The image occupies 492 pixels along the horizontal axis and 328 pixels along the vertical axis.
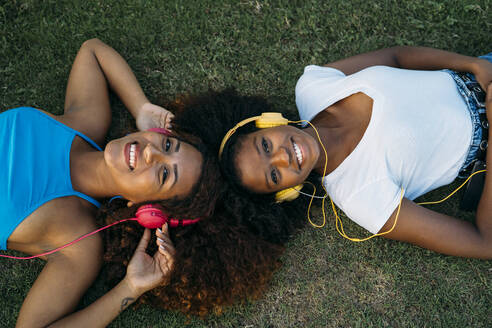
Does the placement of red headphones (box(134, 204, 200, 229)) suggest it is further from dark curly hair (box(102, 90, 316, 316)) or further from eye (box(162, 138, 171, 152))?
eye (box(162, 138, 171, 152))

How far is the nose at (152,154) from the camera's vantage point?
3086 mm

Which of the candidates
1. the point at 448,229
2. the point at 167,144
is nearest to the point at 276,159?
the point at 167,144

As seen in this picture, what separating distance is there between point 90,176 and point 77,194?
0.66 feet

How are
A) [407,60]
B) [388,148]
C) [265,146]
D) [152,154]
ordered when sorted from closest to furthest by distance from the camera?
[152,154] < [265,146] < [388,148] < [407,60]

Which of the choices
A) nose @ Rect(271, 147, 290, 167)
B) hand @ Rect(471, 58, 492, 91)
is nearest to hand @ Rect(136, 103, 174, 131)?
nose @ Rect(271, 147, 290, 167)

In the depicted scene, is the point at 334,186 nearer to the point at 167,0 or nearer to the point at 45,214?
the point at 45,214

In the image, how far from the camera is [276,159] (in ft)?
10.8

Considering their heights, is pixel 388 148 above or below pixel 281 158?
below

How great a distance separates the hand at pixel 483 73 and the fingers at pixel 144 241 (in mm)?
3632

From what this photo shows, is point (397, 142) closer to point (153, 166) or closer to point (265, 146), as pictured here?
→ point (265, 146)

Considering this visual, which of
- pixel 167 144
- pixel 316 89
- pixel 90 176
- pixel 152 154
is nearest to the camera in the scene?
pixel 152 154

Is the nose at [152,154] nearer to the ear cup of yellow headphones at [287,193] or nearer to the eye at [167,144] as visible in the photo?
the eye at [167,144]

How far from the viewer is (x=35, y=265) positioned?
4.10 m

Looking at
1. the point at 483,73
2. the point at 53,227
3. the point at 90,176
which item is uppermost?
the point at 483,73
